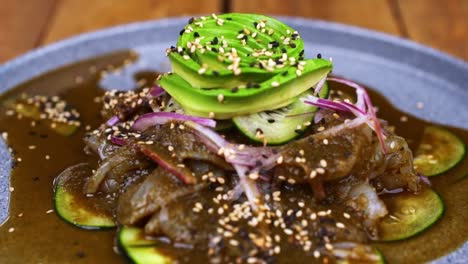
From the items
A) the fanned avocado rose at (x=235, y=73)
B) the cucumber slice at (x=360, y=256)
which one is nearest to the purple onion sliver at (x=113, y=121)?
the fanned avocado rose at (x=235, y=73)

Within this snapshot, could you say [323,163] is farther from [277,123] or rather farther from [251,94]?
[251,94]

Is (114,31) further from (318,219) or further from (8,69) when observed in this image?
(318,219)

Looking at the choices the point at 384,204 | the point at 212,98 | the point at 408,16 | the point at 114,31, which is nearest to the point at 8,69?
the point at 114,31

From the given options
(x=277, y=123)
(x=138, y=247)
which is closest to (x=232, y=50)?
(x=277, y=123)

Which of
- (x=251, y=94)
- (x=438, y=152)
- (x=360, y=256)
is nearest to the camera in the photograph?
(x=360, y=256)

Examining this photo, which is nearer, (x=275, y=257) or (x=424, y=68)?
(x=275, y=257)

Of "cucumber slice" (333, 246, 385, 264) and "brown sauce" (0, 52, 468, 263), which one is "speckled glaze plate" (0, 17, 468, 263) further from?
"cucumber slice" (333, 246, 385, 264)
